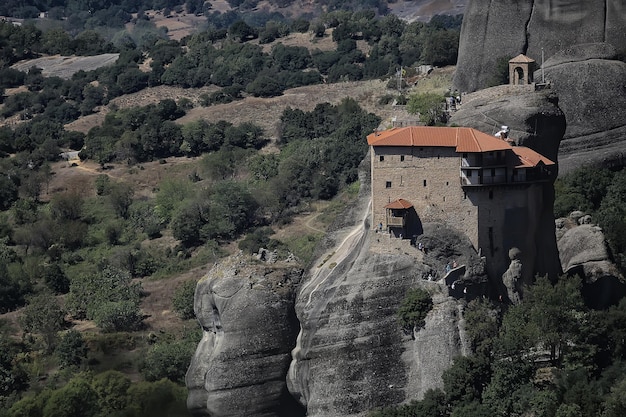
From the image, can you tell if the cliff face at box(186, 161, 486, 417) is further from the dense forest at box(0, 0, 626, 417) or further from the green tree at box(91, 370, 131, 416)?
the green tree at box(91, 370, 131, 416)

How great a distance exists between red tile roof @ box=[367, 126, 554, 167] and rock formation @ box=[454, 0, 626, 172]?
18801 millimetres

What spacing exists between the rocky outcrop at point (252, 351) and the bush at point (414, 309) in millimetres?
7172

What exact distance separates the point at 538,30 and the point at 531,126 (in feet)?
64.7

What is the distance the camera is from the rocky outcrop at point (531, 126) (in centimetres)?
6912

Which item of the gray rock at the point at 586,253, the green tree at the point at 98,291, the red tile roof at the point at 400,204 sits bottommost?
the green tree at the point at 98,291

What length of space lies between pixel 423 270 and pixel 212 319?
36.4 feet

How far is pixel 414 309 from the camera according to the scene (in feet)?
218

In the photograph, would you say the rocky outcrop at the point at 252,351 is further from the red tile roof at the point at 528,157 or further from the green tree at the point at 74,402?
the red tile roof at the point at 528,157

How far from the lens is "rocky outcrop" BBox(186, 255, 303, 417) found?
72500 mm

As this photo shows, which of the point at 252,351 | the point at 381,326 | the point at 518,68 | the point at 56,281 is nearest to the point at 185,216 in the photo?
the point at 56,281

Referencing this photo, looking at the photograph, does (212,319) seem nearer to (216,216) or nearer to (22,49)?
(216,216)

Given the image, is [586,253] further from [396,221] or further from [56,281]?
[56,281]

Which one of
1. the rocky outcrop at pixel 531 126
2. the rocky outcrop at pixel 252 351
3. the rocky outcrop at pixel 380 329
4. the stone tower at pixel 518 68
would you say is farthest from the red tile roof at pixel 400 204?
the stone tower at pixel 518 68

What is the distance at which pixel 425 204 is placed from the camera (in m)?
66.9
